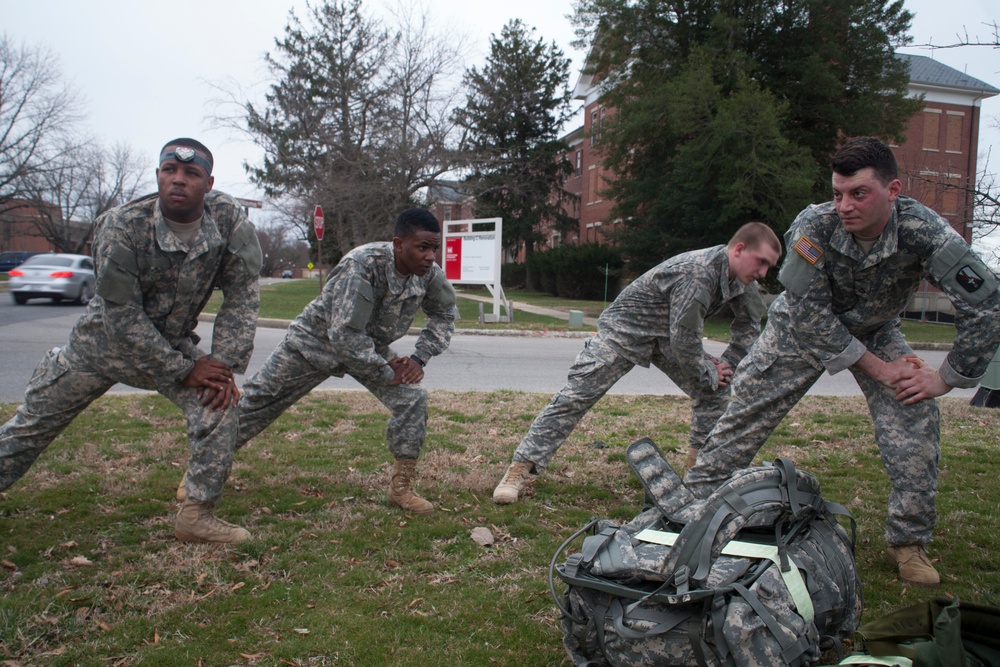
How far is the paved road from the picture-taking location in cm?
925

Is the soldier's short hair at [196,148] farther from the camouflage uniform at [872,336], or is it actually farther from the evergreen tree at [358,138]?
the evergreen tree at [358,138]

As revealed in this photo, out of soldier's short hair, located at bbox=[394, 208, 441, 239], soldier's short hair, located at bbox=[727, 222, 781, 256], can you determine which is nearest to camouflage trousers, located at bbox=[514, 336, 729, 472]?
soldier's short hair, located at bbox=[727, 222, 781, 256]

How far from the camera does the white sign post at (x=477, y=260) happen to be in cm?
1883

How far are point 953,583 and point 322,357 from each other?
3.50 metres

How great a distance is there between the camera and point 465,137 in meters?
31.5

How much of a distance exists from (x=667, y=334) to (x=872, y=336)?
127 cm

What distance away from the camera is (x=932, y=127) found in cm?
3628

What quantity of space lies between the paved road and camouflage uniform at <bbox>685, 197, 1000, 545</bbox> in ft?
15.7

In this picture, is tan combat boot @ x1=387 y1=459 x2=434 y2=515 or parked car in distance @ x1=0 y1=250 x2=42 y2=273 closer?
tan combat boot @ x1=387 y1=459 x2=434 y2=515

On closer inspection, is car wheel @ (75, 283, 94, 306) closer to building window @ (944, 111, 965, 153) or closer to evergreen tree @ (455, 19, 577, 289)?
evergreen tree @ (455, 19, 577, 289)

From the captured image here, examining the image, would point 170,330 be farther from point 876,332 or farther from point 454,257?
point 454,257

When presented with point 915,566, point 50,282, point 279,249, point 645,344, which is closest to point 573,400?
point 645,344

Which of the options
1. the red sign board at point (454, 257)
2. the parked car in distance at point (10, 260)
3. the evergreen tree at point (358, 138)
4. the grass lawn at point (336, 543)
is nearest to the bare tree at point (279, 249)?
the parked car in distance at point (10, 260)

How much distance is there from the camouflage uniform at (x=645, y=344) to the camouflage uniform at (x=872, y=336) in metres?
0.65
